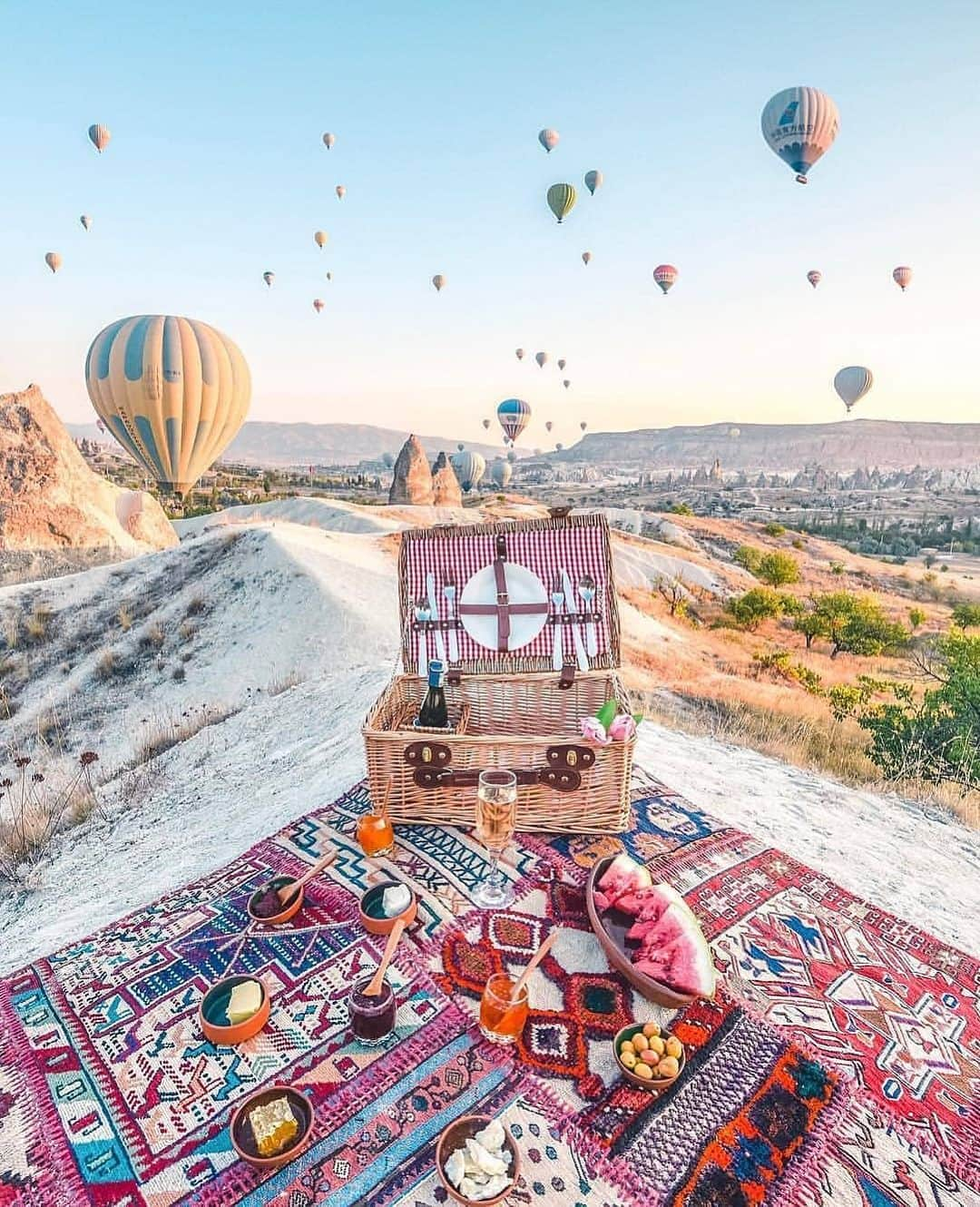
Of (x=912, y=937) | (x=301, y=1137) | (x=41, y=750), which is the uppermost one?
(x=301, y=1137)

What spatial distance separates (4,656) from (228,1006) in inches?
536

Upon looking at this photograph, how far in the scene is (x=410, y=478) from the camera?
138 ft

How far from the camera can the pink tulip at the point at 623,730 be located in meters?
3.37

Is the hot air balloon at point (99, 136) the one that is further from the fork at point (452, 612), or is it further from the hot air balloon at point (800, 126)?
the fork at point (452, 612)

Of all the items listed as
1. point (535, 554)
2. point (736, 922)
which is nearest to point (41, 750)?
point (535, 554)

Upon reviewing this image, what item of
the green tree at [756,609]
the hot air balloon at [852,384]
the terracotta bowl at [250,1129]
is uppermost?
the hot air balloon at [852,384]

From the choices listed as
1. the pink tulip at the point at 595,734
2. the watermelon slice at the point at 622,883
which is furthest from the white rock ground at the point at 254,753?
the watermelon slice at the point at 622,883

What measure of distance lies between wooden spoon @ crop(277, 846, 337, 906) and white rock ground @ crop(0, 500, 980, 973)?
1188 millimetres

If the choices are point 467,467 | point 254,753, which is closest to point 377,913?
point 254,753

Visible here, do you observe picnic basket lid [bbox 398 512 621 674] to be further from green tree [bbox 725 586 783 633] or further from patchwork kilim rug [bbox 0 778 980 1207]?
green tree [bbox 725 586 783 633]

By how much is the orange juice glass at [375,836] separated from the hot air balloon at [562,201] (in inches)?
1238

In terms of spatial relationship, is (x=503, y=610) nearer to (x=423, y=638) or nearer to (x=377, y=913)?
(x=423, y=638)

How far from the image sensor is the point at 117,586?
1516 centimetres

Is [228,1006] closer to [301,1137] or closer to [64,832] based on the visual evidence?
[301,1137]
